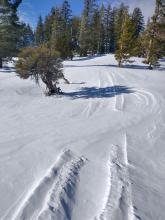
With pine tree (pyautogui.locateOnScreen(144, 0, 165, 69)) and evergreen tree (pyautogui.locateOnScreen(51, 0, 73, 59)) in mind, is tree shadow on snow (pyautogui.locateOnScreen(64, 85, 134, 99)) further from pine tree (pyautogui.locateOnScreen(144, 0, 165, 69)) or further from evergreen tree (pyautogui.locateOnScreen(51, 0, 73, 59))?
evergreen tree (pyautogui.locateOnScreen(51, 0, 73, 59))

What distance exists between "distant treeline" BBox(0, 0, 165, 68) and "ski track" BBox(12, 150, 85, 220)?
27.1 meters

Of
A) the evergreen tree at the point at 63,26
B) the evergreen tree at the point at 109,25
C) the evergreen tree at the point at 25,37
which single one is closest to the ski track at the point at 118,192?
the evergreen tree at the point at 25,37

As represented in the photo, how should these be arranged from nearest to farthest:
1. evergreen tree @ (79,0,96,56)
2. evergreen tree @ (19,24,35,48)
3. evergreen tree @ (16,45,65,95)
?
evergreen tree @ (16,45,65,95) < evergreen tree @ (19,24,35,48) < evergreen tree @ (79,0,96,56)

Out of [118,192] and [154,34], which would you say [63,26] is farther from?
[118,192]

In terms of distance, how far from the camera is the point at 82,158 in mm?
8102

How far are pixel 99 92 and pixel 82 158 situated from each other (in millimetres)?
10529

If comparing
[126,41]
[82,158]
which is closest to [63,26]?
[126,41]

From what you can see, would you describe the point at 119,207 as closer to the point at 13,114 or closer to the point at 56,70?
the point at 13,114

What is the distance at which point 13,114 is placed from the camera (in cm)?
1284

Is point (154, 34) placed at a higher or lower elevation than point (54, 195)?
higher

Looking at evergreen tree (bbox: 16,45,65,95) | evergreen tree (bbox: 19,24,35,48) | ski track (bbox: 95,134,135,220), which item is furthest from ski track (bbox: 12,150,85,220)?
evergreen tree (bbox: 19,24,35,48)

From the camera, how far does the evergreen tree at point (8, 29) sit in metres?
32.1

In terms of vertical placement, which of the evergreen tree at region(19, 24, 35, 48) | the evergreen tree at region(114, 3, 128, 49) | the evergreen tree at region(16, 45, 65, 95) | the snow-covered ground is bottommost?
the snow-covered ground

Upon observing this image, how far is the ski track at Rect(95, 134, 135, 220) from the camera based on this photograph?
17.9 feet
